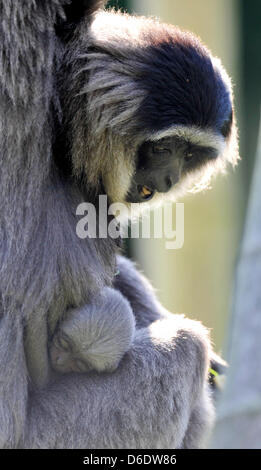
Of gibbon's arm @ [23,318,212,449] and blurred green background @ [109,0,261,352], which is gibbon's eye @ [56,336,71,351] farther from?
blurred green background @ [109,0,261,352]

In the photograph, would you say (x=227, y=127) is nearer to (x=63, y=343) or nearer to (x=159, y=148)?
(x=159, y=148)

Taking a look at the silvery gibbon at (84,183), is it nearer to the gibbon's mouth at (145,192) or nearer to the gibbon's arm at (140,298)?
the gibbon's mouth at (145,192)

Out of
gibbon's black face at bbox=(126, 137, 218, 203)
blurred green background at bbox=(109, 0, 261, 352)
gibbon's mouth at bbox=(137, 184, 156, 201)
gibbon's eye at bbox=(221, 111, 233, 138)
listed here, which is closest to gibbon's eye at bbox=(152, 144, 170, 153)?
gibbon's black face at bbox=(126, 137, 218, 203)

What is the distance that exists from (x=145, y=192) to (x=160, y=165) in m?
0.36

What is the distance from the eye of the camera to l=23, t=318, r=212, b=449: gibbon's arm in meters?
5.32

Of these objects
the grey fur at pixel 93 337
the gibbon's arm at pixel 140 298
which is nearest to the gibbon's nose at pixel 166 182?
the grey fur at pixel 93 337

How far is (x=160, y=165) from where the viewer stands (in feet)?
19.9

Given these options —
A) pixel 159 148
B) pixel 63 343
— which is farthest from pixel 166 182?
pixel 63 343

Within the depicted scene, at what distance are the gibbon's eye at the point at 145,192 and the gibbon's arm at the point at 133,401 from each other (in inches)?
44.0

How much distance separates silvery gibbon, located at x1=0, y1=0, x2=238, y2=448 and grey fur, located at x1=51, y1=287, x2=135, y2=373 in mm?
24

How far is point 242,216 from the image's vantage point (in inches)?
523

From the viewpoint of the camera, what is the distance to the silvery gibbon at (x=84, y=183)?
16.8 ft

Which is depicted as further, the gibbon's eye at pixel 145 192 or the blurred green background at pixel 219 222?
the blurred green background at pixel 219 222

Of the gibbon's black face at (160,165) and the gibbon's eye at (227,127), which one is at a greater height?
the gibbon's eye at (227,127)
